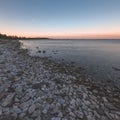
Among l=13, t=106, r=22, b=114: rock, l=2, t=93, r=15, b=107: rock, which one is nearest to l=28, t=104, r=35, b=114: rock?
l=13, t=106, r=22, b=114: rock

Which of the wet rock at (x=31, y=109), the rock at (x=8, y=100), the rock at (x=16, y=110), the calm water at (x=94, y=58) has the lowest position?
the calm water at (x=94, y=58)

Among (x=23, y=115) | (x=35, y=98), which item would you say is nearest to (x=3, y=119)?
(x=23, y=115)

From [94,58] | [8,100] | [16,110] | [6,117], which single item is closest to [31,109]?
[16,110]

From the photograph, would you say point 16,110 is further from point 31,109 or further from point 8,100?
point 8,100

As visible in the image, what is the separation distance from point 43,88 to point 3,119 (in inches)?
98.8

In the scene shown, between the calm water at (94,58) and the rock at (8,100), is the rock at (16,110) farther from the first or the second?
the calm water at (94,58)

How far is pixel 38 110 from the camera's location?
4.14 metres

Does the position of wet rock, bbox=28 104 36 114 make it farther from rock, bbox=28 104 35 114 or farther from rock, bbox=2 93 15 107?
rock, bbox=2 93 15 107

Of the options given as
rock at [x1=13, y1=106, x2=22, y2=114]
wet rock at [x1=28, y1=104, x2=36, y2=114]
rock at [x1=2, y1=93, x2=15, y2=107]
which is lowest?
wet rock at [x1=28, y1=104, x2=36, y2=114]

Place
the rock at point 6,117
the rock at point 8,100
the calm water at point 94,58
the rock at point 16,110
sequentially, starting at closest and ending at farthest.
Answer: the rock at point 6,117 → the rock at point 16,110 → the rock at point 8,100 → the calm water at point 94,58

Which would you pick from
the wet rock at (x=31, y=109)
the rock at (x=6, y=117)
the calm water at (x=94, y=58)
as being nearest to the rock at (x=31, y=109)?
the wet rock at (x=31, y=109)

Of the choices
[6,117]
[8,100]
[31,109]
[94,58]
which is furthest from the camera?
[94,58]

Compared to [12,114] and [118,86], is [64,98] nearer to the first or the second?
[12,114]

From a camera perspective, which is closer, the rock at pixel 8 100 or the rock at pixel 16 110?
the rock at pixel 16 110
